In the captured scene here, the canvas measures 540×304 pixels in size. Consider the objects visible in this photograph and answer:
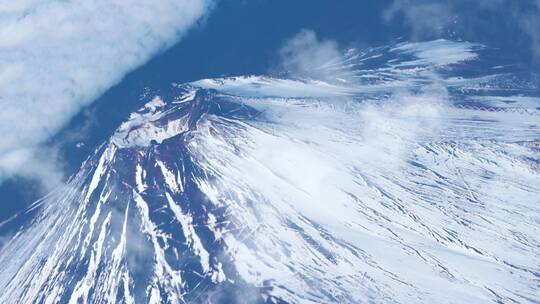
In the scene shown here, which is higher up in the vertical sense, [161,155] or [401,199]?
[161,155]

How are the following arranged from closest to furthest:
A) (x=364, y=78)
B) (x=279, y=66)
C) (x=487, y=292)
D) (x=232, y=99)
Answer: (x=487, y=292)
(x=232, y=99)
(x=364, y=78)
(x=279, y=66)

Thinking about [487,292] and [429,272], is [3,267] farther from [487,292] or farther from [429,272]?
[487,292]

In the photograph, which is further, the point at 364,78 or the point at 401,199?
the point at 364,78

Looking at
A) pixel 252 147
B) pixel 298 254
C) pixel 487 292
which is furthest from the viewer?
pixel 252 147

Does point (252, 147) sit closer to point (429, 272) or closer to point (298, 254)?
point (298, 254)

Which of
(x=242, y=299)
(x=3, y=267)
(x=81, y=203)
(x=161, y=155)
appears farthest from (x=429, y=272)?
(x=3, y=267)

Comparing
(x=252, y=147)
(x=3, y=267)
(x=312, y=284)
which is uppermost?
(x=252, y=147)
